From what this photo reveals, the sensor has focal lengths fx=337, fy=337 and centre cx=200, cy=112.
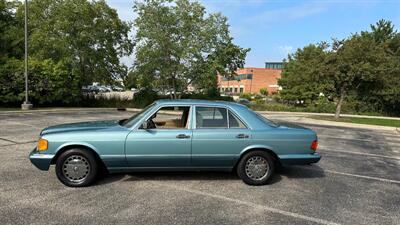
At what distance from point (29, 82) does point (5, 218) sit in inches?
947

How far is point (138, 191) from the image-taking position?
17.9 ft

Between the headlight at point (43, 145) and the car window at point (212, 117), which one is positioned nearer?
the headlight at point (43, 145)

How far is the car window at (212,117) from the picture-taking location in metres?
5.94

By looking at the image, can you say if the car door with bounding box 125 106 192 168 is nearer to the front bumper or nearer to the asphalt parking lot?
the asphalt parking lot

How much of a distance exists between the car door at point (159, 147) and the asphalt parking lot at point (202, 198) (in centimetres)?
41

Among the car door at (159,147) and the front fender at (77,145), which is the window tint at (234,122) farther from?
the front fender at (77,145)

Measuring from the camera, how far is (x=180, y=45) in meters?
27.2

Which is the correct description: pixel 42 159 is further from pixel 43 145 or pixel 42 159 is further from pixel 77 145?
pixel 77 145

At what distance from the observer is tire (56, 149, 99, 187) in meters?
5.55

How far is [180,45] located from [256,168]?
22.3 metres

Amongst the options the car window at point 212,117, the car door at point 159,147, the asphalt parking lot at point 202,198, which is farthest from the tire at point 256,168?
the car door at point 159,147

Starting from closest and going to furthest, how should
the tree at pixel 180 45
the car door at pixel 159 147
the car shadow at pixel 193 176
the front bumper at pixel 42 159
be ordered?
the front bumper at pixel 42 159 < the car door at pixel 159 147 < the car shadow at pixel 193 176 < the tree at pixel 180 45

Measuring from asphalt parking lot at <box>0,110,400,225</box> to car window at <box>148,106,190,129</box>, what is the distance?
39.1 inches

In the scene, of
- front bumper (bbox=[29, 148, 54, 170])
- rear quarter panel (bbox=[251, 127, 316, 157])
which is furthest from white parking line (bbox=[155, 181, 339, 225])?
front bumper (bbox=[29, 148, 54, 170])
